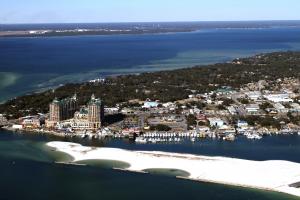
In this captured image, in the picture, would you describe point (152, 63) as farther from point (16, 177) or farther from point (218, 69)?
point (16, 177)

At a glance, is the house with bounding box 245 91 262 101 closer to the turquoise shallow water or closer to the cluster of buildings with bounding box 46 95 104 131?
the cluster of buildings with bounding box 46 95 104 131

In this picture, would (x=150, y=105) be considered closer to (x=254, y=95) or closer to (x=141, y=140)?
(x=254, y=95)

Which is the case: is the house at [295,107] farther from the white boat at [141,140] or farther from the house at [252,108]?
the white boat at [141,140]

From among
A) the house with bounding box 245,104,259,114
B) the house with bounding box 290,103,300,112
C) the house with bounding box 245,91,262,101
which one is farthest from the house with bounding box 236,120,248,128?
the house with bounding box 245,91,262,101

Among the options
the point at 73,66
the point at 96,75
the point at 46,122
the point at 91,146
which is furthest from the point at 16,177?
the point at 73,66

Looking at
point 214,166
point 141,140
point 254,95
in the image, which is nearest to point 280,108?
point 254,95

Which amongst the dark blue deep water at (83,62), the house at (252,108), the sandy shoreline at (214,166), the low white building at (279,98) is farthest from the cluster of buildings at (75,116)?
the low white building at (279,98)
